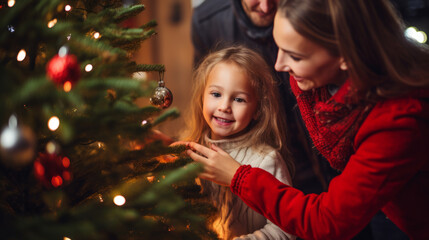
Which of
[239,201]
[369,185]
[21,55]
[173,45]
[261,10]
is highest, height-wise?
[173,45]

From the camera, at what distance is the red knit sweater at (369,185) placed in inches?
29.5

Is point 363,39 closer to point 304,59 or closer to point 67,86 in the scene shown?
point 304,59

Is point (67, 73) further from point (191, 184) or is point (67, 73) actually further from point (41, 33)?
point (191, 184)

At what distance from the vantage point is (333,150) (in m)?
0.88

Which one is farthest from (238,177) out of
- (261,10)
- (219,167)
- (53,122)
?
(261,10)

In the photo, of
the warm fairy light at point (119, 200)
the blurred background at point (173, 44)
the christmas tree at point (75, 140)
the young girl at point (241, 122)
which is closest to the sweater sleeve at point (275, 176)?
the young girl at point (241, 122)

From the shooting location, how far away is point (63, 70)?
53 centimetres

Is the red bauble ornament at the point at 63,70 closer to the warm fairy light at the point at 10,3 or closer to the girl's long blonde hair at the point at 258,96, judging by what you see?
the warm fairy light at the point at 10,3

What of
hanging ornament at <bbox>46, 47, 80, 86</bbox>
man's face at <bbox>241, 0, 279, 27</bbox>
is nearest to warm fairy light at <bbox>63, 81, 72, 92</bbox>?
hanging ornament at <bbox>46, 47, 80, 86</bbox>

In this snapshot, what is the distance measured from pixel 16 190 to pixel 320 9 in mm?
705

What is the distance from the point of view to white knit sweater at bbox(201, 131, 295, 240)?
3.57 ft

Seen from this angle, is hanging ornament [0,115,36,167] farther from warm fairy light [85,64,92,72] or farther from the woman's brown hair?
the woman's brown hair

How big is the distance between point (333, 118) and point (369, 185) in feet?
0.57

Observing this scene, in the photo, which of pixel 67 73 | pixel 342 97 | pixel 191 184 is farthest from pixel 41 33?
pixel 342 97
